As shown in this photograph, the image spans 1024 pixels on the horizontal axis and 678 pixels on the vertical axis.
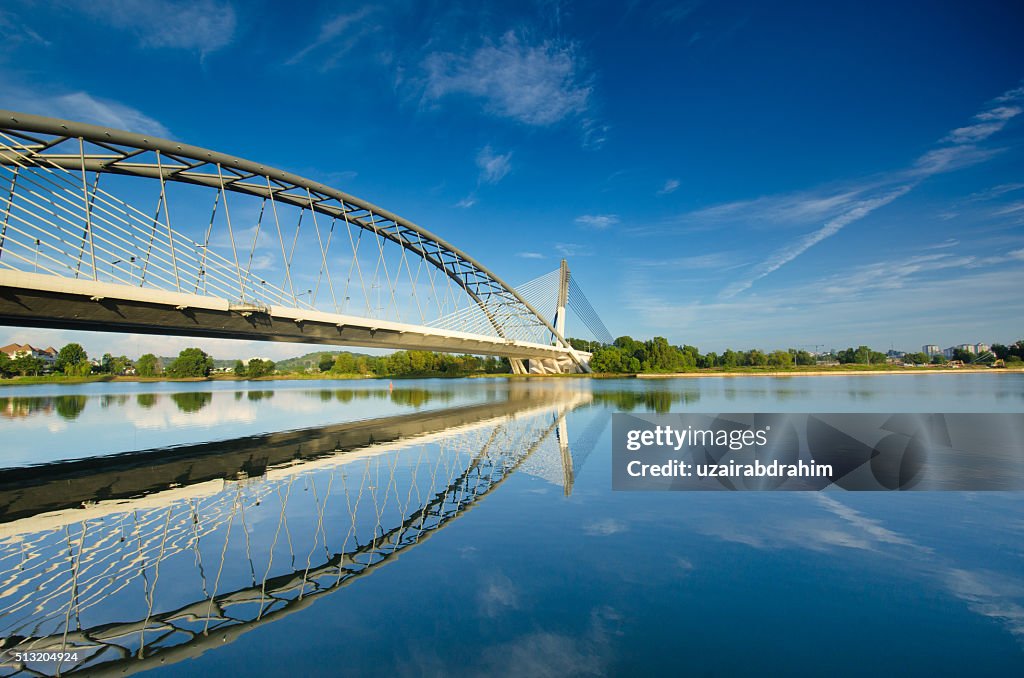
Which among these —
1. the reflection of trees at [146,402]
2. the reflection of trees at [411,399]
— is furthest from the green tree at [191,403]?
the reflection of trees at [411,399]

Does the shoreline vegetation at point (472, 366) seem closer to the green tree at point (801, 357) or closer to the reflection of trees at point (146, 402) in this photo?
the green tree at point (801, 357)

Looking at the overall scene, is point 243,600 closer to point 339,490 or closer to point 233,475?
point 339,490

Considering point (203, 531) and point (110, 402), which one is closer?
point (203, 531)

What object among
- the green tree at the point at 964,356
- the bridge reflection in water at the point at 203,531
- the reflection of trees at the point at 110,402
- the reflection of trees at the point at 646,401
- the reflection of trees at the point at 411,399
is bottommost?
the reflection of trees at the point at 110,402

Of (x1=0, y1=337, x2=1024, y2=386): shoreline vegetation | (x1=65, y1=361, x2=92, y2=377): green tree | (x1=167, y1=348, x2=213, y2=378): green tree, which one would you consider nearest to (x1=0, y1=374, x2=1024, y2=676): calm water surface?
(x1=0, y1=337, x2=1024, y2=386): shoreline vegetation

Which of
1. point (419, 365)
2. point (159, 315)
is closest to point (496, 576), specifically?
point (159, 315)

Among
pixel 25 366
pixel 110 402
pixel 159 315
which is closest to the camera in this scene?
pixel 159 315

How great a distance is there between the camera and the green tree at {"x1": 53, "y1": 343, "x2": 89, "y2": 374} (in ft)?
375

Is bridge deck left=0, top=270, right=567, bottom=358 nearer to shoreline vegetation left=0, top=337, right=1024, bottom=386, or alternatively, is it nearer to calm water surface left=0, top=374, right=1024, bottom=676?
calm water surface left=0, top=374, right=1024, bottom=676

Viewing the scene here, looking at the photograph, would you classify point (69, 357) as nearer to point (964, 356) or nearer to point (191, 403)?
point (191, 403)

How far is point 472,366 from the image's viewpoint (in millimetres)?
134625

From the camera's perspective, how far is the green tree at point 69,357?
114 meters

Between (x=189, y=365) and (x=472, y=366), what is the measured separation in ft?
242

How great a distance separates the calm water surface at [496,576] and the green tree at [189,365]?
134161 mm
